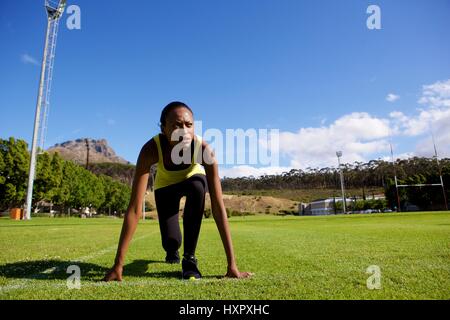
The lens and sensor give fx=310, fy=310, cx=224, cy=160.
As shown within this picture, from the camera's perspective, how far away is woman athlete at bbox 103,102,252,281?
11.2 ft

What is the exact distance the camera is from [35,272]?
388 centimetres

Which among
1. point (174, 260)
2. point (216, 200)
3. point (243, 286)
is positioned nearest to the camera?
point (243, 286)

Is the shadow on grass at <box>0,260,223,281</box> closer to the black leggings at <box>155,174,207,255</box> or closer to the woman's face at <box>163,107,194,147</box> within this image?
the black leggings at <box>155,174,207,255</box>

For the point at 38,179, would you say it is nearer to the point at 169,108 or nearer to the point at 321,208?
the point at 169,108

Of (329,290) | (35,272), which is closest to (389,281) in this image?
(329,290)

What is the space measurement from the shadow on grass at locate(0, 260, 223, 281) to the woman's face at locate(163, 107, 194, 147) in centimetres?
159

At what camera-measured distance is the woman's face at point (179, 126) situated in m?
3.62

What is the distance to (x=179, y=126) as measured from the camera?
143 inches

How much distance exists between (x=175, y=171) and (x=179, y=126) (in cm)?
70

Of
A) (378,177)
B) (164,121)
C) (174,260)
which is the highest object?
(378,177)
